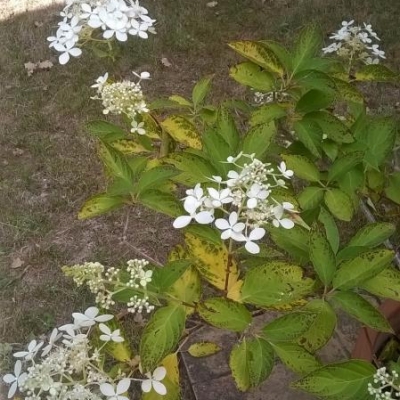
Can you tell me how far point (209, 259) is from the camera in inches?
50.9

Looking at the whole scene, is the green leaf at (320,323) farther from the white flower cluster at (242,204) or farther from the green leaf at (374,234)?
the white flower cluster at (242,204)

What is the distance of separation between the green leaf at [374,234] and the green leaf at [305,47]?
1.39 ft

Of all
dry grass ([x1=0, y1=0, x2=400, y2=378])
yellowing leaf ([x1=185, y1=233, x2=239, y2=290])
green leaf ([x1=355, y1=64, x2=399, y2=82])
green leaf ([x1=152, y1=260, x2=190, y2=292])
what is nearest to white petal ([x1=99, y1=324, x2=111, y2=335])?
green leaf ([x1=152, y1=260, x2=190, y2=292])

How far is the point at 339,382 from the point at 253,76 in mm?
713

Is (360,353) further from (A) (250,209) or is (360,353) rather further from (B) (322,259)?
(A) (250,209)

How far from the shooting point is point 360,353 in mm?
1628

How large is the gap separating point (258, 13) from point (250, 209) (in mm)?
3222

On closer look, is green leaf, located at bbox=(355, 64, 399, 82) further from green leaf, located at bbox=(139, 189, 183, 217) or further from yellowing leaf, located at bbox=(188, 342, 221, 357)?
yellowing leaf, located at bbox=(188, 342, 221, 357)

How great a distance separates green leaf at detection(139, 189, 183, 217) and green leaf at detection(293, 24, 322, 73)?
0.47 m

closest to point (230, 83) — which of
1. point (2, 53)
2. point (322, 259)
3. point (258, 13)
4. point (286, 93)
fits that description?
point (258, 13)

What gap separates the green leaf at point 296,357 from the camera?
1246 millimetres

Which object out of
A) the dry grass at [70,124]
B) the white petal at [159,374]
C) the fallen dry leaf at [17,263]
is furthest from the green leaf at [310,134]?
the fallen dry leaf at [17,263]

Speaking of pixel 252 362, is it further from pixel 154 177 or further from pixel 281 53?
pixel 281 53

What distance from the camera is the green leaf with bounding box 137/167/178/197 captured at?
1305mm
